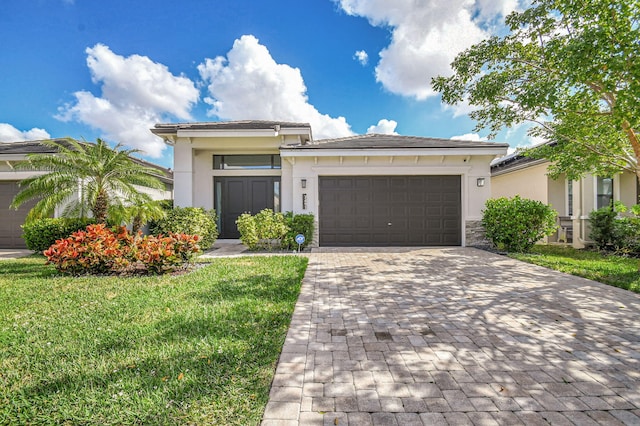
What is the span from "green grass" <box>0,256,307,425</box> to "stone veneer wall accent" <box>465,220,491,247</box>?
24.5 ft

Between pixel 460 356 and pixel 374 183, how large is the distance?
7.89m

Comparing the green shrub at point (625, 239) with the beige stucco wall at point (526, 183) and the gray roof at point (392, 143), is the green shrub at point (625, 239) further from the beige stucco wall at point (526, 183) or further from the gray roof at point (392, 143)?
the gray roof at point (392, 143)

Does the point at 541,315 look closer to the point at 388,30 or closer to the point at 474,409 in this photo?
the point at 474,409

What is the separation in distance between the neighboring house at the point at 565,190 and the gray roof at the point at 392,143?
3091 mm

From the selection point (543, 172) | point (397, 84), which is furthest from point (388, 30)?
point (543, 172)

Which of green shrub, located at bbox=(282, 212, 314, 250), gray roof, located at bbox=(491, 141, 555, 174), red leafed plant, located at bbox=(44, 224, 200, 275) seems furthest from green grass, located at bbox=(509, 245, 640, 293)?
red leafed plant, located at bbox=(44, 224, 200, 275)

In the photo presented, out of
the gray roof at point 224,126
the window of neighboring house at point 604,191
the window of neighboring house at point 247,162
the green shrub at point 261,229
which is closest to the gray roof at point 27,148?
the gray roof at point 224,126

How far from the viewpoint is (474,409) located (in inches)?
76.5

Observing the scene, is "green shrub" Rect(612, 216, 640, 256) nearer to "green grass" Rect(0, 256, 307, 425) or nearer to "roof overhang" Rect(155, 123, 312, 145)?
"green grass" Rect(0, 256, 307, 425)

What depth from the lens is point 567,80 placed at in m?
5.70

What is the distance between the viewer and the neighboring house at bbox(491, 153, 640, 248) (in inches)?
385

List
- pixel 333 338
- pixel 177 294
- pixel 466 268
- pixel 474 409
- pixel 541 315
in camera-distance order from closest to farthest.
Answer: pixel 474 409
pixel 333 338
pixel 541 315
pixel 177 294
pixel 466 268

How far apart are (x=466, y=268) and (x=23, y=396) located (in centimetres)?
729

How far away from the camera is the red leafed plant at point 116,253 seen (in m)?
5.93
